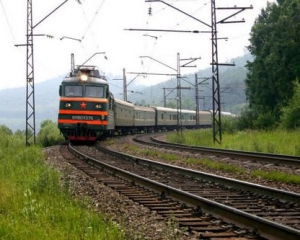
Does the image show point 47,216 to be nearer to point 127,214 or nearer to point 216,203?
point 127,214

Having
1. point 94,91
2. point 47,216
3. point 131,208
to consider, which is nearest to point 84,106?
point 94,91

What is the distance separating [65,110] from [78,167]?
1121 centimetres

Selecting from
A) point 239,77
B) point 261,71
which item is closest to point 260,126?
point 261,71

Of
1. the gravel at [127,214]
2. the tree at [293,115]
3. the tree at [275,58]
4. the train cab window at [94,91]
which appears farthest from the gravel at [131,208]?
the tree at [275,58]

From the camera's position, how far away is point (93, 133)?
1053 inches

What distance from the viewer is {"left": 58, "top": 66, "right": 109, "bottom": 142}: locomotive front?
25688 mm

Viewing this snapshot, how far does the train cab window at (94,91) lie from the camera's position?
2623 cm

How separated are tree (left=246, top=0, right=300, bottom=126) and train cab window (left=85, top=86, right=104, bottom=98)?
17837mm

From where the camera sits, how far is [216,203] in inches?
281

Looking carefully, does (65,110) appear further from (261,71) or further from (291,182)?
(261,71)

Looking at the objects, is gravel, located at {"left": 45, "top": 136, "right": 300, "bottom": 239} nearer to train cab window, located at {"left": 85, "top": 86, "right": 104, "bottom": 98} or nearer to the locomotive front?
the locomotive front

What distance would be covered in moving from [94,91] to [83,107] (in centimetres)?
110

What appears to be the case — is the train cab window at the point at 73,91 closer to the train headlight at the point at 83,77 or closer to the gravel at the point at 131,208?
the train headlight at the point at 83,77

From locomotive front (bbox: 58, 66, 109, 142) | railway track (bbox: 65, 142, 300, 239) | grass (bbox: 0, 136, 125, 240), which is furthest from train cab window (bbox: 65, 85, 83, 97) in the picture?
grass (bbox: 0, 136, 125, 240)
